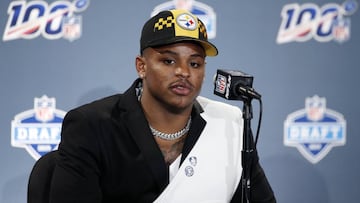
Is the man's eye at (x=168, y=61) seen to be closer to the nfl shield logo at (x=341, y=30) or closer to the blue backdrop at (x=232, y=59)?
the blue backdrop at (x=232, y=59)

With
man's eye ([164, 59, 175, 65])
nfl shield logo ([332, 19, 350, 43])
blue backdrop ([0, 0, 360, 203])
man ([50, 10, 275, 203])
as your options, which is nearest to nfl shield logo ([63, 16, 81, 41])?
blue backdrop ([0, 0, 360, 203])

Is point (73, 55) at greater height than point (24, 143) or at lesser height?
greater

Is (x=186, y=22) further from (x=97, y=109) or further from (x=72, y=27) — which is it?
(x=72, y=27)

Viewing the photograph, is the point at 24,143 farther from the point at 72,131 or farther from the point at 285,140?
the point at 285,140

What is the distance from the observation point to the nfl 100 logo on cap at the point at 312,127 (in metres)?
1.70

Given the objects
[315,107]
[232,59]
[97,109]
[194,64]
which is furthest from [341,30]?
[97,109]

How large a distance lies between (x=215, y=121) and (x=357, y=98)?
0.73 meters

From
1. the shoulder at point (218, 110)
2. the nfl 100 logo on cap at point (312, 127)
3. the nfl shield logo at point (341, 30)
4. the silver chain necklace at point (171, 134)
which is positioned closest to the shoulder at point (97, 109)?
the silver chain necklace at point (171, 134)

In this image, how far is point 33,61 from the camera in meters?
1.69

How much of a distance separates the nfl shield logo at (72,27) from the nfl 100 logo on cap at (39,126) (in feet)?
0.70

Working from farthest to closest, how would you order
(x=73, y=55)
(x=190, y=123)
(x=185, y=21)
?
(x=73, y=55) → (x=190, y=123) → (x=185, y=21)

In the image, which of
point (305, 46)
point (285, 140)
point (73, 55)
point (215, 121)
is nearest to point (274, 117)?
point (285, 140)

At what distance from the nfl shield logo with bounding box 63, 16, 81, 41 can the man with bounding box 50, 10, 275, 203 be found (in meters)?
0.60

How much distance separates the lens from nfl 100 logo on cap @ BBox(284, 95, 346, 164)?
1.70 meters
